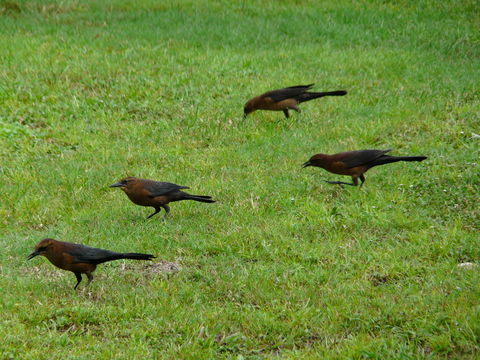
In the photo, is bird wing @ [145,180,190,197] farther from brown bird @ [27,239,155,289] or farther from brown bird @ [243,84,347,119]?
brown bird @ [243,84,347,119]

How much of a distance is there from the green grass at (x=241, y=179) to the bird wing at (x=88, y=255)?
31 centimetres

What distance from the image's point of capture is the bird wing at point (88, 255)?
7148 millimetres

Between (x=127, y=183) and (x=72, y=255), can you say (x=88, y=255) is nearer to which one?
(x=72, y=255)

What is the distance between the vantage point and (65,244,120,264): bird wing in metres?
7.15

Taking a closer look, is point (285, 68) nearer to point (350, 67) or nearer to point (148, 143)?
point (350, 67)

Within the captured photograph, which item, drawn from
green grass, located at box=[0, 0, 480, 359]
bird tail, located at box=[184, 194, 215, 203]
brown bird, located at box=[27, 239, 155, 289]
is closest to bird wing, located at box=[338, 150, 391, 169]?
green grass, located at box=[0, 0, 480, 359]

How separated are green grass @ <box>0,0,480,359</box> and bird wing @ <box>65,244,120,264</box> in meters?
Answer: 0.31

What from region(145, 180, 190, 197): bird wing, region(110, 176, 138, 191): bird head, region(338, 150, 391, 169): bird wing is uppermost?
region(338, 150, 391, 169): bird wing

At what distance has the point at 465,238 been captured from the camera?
25.5 ft

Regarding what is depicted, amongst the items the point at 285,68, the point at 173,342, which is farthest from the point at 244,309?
the point at 285,68

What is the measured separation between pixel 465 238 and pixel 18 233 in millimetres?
5369

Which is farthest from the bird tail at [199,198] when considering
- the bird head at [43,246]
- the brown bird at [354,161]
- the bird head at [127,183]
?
the bird head at [43,246]

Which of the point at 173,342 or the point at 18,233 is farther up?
the point at 173,342

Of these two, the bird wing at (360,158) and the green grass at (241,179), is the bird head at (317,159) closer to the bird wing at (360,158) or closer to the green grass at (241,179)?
the bird wing at (360,158)
